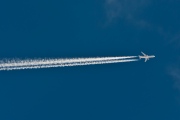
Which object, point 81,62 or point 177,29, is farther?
point 177,29

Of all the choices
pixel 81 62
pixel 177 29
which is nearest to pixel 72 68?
pixel 81 62

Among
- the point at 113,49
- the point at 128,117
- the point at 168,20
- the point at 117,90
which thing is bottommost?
the point at 128,117

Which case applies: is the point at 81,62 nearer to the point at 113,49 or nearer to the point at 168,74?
the point at 113,49

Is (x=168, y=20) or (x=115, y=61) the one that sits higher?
(x=168, y=20)

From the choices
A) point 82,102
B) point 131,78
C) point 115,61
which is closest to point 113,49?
point 115,61

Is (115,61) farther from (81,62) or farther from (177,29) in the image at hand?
(177,29)

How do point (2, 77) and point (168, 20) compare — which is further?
point (168, 20)
